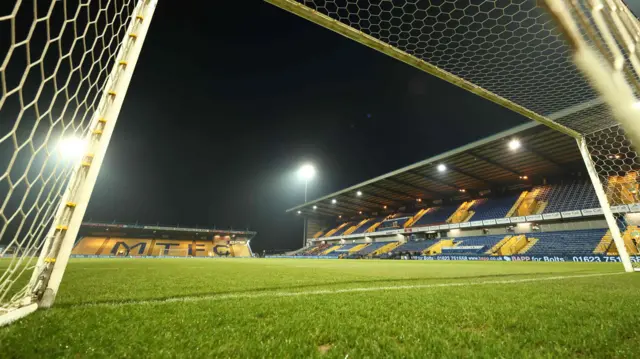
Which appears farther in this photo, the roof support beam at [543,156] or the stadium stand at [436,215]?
the stadium stand at [436,215]

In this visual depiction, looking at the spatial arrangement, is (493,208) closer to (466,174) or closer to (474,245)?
(466,174)

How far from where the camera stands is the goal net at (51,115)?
1.35m

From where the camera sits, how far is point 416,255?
21.6 metres

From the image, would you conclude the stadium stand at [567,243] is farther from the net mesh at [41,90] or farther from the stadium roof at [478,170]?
the net mesh at [41,90]

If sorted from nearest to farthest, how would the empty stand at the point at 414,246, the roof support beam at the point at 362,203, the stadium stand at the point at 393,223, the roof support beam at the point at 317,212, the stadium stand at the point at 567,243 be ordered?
the stadium stand at the point at 567,243 → the empty stand at the point at 414,246 → the stadium stand at the point at 393,223 → the roof support beam at the point at 362,203 → the roof support beam at the point at 317,212

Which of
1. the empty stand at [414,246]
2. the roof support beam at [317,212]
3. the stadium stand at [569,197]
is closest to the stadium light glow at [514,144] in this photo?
the stadium stand at [569,197]

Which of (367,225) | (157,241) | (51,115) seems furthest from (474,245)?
(157,241)

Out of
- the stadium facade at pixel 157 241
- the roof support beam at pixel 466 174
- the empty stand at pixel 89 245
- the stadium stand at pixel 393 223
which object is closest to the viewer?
the roof support beam at pixel 466 174

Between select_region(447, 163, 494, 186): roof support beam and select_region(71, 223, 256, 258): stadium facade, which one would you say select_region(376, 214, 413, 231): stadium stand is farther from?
select_region(71, 223, 256, 258): stadium facade

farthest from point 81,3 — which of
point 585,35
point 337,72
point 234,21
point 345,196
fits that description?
point 345,196

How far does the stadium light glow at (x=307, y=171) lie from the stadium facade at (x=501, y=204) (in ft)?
20.6

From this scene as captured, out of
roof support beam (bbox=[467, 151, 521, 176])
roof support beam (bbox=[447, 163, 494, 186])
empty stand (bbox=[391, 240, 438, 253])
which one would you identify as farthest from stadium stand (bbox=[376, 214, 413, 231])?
roof support beam (bbox=[467, 151, 521, 176])

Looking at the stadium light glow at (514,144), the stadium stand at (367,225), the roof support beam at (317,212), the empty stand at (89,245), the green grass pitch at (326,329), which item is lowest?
the empty stand at (89,245)

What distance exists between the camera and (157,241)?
3612 centimetres
